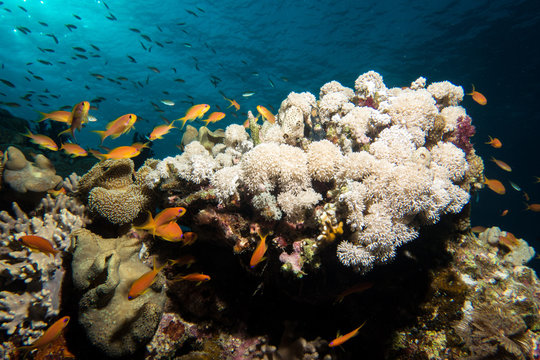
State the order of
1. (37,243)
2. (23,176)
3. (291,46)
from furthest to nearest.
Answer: (291,46) → (23,176) → (37,243)

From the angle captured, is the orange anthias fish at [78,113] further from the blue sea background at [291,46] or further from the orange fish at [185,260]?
the blue sea background at [291,46]

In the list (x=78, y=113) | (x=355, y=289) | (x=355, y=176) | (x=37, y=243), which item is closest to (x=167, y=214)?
(x=37, y=243)

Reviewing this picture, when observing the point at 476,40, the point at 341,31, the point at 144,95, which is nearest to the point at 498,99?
the point at 476,40

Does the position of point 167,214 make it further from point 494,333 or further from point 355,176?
point 494,333

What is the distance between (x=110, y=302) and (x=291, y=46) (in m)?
25.6

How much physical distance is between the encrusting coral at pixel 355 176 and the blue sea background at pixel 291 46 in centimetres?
1228

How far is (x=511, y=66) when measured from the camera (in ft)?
65.7

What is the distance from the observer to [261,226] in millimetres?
3047

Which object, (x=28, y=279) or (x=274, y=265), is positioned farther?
(x=274, y=265)

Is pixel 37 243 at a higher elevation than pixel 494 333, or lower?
higher

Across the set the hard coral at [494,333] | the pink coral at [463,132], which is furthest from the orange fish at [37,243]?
the pink coral at [463,132]

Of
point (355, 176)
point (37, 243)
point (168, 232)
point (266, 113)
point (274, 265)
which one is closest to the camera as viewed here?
point (37, 243)

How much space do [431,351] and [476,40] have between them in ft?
83.4

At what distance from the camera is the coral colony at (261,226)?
2.80 metres
